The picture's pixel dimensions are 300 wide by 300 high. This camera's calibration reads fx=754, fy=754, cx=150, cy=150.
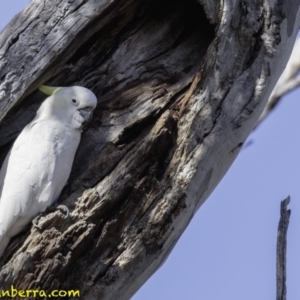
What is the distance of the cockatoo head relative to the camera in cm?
409

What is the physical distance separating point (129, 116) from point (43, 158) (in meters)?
0.53

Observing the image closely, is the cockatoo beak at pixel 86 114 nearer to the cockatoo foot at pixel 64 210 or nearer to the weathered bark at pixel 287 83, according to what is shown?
the cockatoo foot at pixel 64 210

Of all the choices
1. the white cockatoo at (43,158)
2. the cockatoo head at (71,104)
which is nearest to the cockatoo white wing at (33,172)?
the white cockatoo at (43,158)

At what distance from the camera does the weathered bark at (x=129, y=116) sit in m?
3.78

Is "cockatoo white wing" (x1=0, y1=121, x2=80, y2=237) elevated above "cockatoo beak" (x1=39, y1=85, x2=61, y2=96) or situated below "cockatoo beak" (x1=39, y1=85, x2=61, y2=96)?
below

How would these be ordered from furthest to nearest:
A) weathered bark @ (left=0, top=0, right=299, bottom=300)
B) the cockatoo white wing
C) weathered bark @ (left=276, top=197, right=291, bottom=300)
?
1. the cockatoo white wing
2. weathered bark @ (left=0, top=0, right=299, bottom=300)
3. weathered bark @ (left=276, top=197, right=291, bottom=300)

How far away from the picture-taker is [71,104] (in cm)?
415

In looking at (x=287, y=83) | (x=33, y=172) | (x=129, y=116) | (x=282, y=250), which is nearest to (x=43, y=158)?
(x=33, y=172)

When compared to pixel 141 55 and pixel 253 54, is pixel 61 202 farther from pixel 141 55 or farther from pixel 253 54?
pixel 253 54

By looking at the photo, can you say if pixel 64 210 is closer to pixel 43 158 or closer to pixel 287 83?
pixel 43 158

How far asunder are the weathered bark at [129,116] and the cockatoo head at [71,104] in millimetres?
89

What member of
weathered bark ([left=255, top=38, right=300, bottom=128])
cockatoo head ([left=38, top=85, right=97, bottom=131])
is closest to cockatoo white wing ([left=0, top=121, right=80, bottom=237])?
cockatoo head ([left=38, top=85, right=97, bottom=131])

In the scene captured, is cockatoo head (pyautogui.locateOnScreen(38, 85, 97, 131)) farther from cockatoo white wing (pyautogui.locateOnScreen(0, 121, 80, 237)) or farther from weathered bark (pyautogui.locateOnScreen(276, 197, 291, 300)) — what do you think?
weathered bark (pyautogui.locateOnScreen(276, 197, 291, 300))

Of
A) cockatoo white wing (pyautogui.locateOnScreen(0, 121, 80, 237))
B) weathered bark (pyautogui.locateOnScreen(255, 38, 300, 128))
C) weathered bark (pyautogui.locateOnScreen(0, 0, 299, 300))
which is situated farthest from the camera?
weathered bark (pyautogui.locateOnScreen(255, 38, 300, 128))
